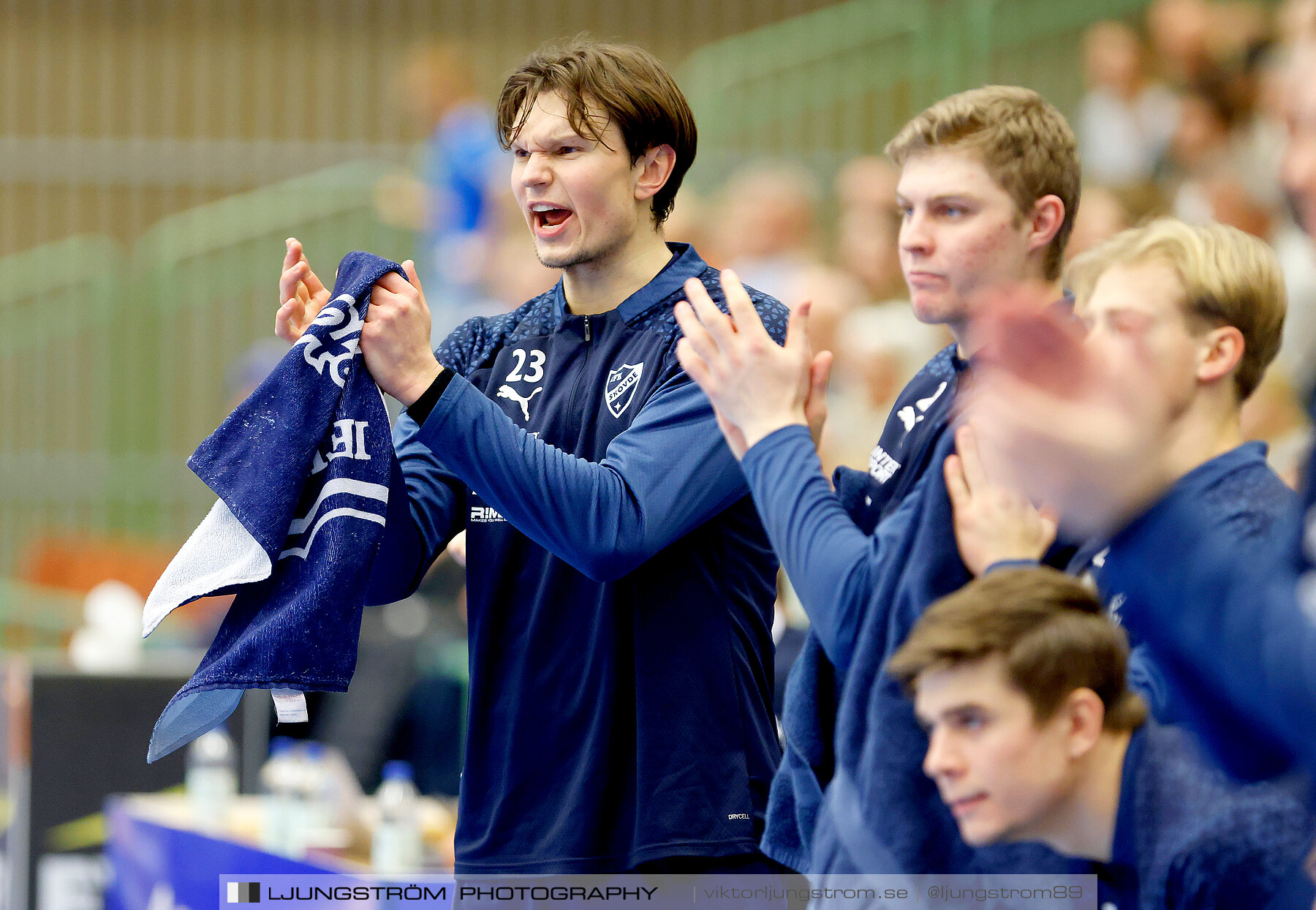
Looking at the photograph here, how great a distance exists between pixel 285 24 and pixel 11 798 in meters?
6.88

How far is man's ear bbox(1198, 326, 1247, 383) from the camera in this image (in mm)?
1979

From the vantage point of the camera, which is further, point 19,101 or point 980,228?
point 19,101

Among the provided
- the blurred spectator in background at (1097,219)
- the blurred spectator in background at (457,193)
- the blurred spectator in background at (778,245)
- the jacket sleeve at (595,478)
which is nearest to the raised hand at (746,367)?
the jacket sleeve at (595,478)

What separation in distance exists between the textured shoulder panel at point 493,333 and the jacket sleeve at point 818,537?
728mm

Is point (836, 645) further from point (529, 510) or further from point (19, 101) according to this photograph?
point (19, 101)

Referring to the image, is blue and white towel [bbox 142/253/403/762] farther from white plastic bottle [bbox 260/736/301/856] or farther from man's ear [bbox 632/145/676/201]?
white plastic bottle [bbox 260/736/301/856]

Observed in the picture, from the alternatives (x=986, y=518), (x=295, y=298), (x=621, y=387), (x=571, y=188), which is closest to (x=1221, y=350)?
(x=986, y=518)

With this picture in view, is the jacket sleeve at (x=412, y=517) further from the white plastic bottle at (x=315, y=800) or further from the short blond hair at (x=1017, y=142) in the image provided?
the white plastic bottle at (x=315, y=800)

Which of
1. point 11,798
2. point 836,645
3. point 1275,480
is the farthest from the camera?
point 11,798

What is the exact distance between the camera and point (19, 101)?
34.4ft

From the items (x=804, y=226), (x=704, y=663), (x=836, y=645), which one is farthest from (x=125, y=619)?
(x=836, y=645)

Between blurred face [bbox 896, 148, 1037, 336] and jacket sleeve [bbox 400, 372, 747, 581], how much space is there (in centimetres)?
40

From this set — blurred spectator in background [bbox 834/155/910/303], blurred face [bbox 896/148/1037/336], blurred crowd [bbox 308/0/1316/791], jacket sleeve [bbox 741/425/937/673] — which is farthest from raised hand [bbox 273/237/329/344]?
blurred spectator in background [bbox 834/155/910/303]

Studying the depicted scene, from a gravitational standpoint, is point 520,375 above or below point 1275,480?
above
